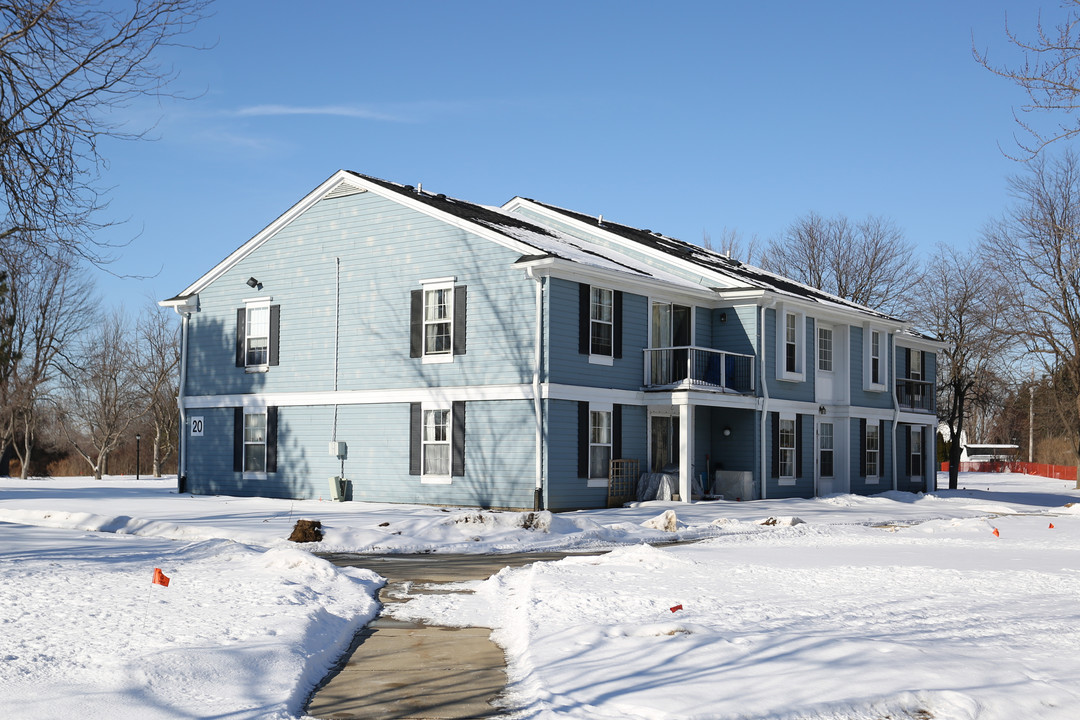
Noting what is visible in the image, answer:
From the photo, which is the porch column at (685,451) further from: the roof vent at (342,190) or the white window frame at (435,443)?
the roof vent at (342,190)

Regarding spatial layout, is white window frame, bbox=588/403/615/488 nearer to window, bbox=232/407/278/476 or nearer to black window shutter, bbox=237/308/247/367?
window, bbox=232/407/278/476

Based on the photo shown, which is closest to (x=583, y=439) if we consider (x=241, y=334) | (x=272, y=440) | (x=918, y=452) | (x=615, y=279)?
(x=615, y=279)

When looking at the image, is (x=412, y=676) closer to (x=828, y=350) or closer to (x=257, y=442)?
(x=257, y=442)

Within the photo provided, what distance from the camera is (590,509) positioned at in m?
25.6

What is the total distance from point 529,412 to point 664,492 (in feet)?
14.2

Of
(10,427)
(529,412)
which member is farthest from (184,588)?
(10,427)

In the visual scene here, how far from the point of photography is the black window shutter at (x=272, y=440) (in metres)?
29.6

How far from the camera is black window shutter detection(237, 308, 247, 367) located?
30656 millimetres

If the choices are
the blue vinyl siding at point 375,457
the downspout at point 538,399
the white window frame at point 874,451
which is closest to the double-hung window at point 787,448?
the white window frame at point 874,451

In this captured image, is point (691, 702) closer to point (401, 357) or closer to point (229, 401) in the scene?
point (401, 357)

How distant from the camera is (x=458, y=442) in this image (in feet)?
84.6

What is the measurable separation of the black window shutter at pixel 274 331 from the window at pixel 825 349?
1637 centimetres

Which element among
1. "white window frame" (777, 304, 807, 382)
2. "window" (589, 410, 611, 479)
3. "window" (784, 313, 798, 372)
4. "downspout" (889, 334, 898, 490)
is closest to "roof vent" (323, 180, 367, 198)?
"window" (589, 410, 611, 479)

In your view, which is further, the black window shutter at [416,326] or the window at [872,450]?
the window at [872,450]
